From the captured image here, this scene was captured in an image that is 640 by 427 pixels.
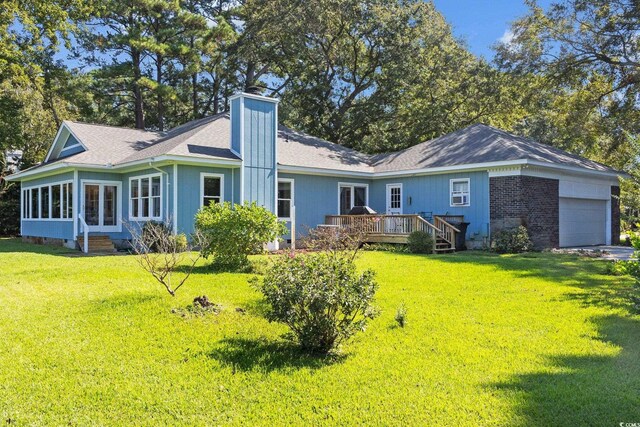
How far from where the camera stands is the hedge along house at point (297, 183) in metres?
15.5

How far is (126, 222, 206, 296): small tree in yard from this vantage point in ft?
24.0

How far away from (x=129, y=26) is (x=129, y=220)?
19455mm

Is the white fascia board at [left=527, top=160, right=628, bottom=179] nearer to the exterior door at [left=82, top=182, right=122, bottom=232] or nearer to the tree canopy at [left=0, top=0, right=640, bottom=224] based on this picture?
the tree canopy at [left=0, top=0, right=640, bottom=224]

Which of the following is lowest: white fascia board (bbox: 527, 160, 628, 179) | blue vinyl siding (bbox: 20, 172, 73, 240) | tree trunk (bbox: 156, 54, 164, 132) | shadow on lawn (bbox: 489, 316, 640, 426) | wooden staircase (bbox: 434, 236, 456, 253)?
shadow on lawn (bbox: 489, 316, 640, 426)

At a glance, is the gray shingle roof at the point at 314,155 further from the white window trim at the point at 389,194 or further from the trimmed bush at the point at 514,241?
the trimmed bush at the point at 514,241

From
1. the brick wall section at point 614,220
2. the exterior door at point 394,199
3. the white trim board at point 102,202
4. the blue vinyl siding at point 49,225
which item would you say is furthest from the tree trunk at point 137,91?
the brick wall section at point 614,220

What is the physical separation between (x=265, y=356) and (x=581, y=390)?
3074 mm

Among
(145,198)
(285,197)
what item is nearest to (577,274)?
(285,197)

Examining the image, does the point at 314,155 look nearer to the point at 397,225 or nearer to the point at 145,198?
the point at 397,225

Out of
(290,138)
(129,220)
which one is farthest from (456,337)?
(290,138)

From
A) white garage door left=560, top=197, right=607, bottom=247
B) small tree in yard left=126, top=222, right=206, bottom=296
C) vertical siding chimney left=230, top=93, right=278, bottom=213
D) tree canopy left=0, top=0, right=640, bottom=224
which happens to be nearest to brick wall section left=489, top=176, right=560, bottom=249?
white garage door left=560, top=197, right=607, bottom=247

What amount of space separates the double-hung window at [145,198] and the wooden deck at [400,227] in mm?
6600

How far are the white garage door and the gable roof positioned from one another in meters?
1.45

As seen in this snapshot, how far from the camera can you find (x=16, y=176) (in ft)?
69.8
